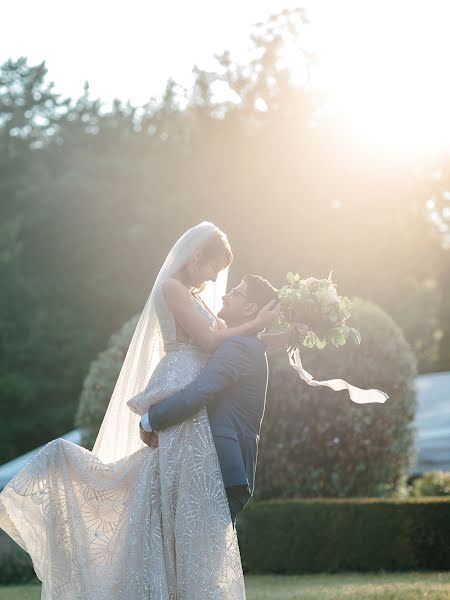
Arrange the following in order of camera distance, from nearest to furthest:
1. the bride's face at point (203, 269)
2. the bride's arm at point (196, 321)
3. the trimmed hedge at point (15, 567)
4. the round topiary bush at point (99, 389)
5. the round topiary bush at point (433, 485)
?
the bride's arm at point (196, 321) < the bride's face at point (203, 269) < the trimmed hedge at point (15, 567) < the round topiary bush at point (99, 389) < the round topiary bush at point (433, 485)

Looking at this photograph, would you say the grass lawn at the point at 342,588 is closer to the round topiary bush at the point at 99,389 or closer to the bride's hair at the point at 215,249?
the round topiary bush at the point at 99,389

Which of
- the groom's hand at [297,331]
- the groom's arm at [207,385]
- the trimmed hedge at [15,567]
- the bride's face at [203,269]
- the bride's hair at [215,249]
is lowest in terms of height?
the trimmed hedge at [15,567]

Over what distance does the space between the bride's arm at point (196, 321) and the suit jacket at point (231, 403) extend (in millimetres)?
60

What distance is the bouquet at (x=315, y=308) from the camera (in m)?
5.38

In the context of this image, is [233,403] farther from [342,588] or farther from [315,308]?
[342,588]

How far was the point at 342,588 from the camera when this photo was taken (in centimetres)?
841

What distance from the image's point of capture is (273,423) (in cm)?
1231

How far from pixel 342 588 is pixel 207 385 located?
391 centimetres

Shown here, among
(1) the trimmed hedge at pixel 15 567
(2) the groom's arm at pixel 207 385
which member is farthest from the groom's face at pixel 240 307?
(1) the trimmed hedge at pixel 15 567

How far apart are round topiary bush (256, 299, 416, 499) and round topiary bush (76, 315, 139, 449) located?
188 cm

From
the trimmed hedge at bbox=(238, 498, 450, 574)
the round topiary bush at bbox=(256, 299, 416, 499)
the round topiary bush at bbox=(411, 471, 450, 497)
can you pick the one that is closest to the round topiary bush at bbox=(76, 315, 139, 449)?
the round topiary bush at bbox=(256, 299, 416, 499)

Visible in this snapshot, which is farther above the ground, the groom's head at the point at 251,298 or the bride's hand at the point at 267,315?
the groom's head at the point at 251,298

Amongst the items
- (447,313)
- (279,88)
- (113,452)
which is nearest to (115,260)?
(279,88)

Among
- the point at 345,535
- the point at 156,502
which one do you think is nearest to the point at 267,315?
the point at 156,502
